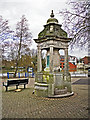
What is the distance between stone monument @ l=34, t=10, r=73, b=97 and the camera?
7489mm

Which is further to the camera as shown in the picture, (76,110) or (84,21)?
(84,21)

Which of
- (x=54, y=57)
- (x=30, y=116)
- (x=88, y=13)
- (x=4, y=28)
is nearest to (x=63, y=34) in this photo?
(x=54, y=57)

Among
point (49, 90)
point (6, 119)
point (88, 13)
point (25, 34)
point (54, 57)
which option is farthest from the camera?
point (25, 34)

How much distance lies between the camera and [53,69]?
7.81 m

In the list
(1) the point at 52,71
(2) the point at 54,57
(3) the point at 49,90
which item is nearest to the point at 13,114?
(3) the point at 49,90

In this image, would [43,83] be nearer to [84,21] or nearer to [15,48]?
[84,21]

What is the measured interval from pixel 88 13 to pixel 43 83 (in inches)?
188

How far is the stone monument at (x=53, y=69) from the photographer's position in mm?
7489

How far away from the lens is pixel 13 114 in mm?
4562

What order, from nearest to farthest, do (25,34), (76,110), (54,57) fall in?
1. (76,110)
2. (54,57)
3. (25,34)

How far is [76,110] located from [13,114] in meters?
2.48

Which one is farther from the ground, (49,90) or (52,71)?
(52,71)

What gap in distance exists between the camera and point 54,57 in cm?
849

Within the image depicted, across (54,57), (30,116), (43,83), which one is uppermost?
(54,57)
